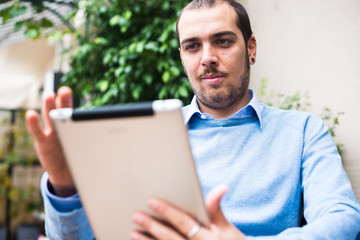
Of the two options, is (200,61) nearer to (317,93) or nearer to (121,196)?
(121,196)

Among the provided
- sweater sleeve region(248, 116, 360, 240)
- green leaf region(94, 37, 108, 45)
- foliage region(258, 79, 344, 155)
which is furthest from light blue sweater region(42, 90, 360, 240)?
green leaf region(94, 37, 108, 45)

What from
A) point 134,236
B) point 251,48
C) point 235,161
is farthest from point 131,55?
point 134,236

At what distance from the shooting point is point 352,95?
66.6 inches

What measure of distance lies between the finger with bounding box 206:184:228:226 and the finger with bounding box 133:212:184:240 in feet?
0.22

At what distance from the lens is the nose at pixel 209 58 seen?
3.70ft

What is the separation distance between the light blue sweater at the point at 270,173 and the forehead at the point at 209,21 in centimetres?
27

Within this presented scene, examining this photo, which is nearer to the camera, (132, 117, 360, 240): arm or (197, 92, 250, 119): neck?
(132, 117, 360, 240): arm

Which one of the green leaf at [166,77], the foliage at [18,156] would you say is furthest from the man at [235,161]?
the foliage at [18,156]

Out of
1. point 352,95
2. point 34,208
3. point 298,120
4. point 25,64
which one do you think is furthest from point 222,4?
point 25,64

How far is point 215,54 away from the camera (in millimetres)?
1150

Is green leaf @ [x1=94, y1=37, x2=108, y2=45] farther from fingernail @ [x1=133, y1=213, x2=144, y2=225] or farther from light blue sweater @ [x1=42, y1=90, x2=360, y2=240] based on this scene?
fingernail @ [x1=133, y1=213, x2=144, y2=225]

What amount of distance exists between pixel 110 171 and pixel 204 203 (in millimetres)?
177

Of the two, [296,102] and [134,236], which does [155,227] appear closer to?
[134,236]

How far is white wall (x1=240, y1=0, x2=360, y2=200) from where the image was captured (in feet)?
5.55
